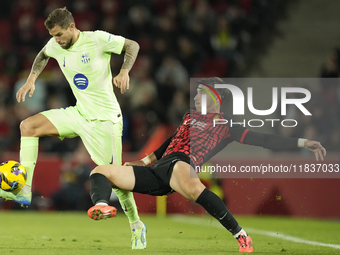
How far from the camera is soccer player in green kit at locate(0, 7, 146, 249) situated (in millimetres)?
5770

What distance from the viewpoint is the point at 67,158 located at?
1089 cm

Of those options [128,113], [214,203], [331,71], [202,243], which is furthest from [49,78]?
[214,203]

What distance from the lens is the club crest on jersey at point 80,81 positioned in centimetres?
585

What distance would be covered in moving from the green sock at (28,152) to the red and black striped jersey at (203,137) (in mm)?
1409

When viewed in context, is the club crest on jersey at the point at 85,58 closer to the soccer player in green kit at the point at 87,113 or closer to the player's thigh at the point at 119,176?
the soccer player in green kit at the point at 87,113

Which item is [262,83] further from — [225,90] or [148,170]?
[148,170]

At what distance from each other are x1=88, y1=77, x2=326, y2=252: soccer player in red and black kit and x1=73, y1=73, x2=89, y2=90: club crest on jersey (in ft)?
3.48

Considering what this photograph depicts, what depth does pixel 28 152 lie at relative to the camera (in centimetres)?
584

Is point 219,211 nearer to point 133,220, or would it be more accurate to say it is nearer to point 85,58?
point 133,220

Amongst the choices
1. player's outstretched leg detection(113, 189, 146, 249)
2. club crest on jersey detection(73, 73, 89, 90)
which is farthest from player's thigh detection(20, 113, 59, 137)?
player's outstretched leg detection(113, 189, 146, 249)

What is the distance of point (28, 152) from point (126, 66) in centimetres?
137

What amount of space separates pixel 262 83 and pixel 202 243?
682cm

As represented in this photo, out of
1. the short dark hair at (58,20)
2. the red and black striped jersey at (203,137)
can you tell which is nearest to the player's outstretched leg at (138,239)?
the red and black striped jersey at (203,137)

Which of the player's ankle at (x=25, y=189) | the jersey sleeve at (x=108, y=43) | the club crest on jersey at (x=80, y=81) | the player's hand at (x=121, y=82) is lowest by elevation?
the player's ankle at (x=25, y=189)
